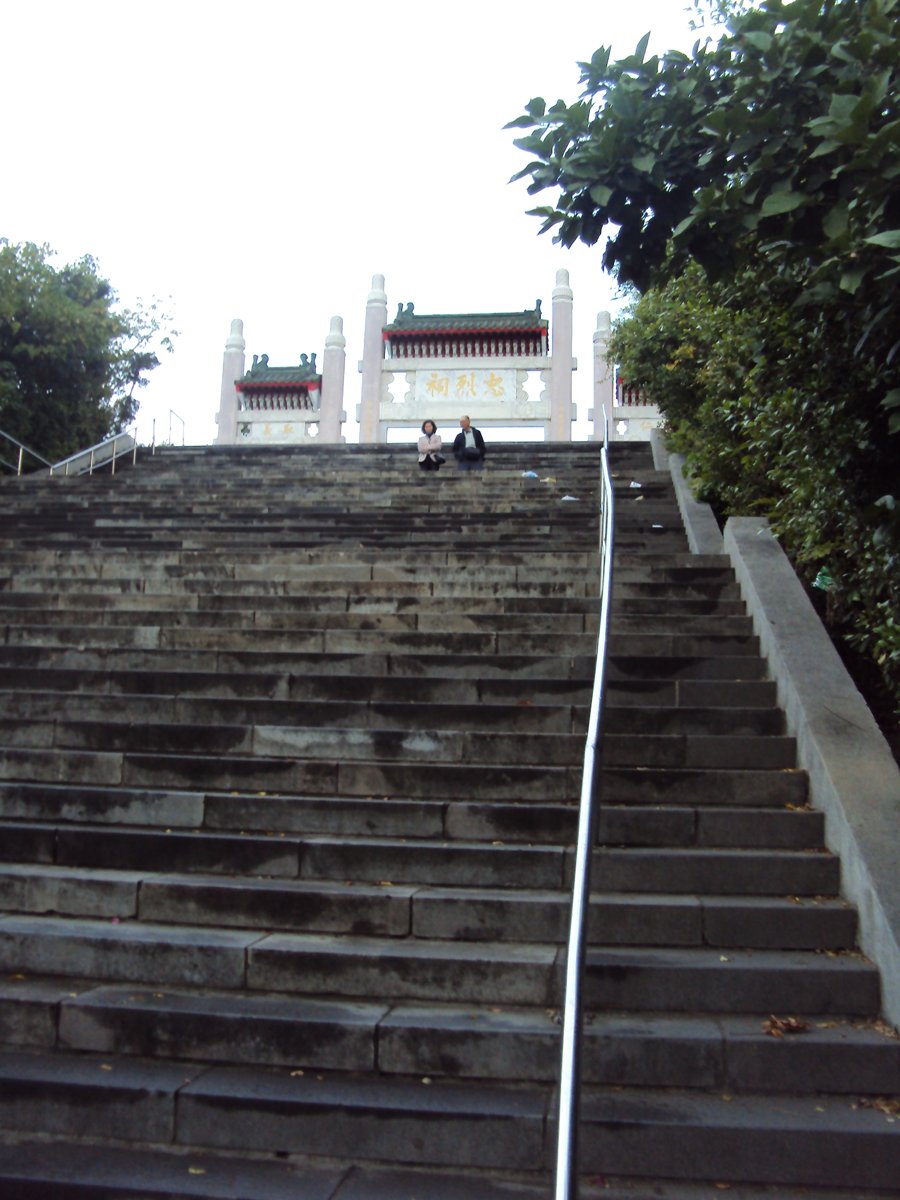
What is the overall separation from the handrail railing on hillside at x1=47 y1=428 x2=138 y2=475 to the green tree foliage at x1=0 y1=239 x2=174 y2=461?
5.58 feet

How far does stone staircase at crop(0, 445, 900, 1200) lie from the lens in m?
3.06

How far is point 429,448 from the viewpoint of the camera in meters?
13.4

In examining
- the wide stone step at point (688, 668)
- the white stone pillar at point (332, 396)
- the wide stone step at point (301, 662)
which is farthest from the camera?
the white stone pillar at point (332, 396)

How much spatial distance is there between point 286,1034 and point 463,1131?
697mm

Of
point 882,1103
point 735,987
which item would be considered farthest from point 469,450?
point 882,1103

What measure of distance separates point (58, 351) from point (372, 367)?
20.9 ft

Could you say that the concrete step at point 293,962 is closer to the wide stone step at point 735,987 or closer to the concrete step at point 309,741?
the wide stone step at point 735,987

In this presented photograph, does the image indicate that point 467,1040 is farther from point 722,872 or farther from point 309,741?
point 309,741

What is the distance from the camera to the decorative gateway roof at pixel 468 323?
21.5m

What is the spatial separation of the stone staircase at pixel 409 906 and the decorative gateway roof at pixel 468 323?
1506cm

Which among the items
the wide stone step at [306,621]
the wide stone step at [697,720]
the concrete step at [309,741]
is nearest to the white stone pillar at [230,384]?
the wide stone step at [306,621]

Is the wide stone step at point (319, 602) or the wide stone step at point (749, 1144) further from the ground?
the wide stone step at point (319, 602)

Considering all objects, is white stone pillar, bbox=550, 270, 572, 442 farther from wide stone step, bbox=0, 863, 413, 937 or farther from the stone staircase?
wide stone step, bbox=0, 863, 413, 937

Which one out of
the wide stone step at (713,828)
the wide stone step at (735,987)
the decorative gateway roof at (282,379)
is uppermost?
the decorative gateway roof at (282,379)
